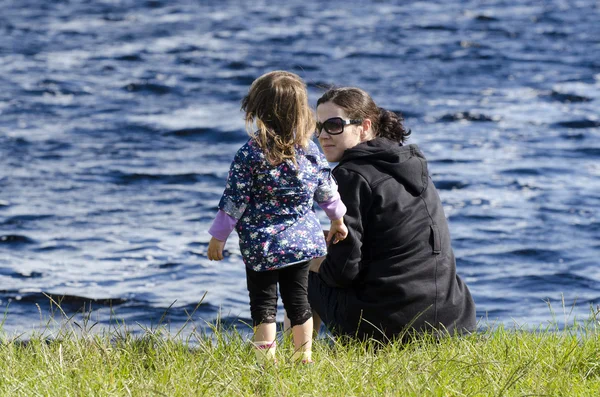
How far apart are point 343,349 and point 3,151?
821 centimetres

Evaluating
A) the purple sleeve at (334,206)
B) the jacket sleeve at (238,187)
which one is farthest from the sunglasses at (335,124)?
the jacket sleeve at (238,187)

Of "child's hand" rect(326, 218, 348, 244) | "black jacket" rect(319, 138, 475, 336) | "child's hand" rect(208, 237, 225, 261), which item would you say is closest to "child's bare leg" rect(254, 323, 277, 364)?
"child's hand" rect(208, 237, 225, 261)

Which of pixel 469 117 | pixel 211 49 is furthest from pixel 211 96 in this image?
pixel 469 117

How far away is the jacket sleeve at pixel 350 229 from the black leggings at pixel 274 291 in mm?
496

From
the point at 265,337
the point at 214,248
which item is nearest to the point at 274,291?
the point at 265,337

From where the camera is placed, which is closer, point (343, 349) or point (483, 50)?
point (343, 349)

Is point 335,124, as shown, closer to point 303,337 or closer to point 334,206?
point 334,206

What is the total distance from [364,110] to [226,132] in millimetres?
7731

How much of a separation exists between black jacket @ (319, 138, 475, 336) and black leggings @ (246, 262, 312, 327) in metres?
0.52

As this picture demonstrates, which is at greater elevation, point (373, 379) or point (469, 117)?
point (373, 379)

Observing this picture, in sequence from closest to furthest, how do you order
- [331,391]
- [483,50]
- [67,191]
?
[331,391] → [67,191] → [483,50]

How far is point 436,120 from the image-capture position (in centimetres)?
1317

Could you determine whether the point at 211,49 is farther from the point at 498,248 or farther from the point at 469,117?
the point at 498,248

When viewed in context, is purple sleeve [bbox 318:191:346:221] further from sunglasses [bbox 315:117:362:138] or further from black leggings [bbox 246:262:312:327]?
sunglasses [bbox 315:117:362:138]
